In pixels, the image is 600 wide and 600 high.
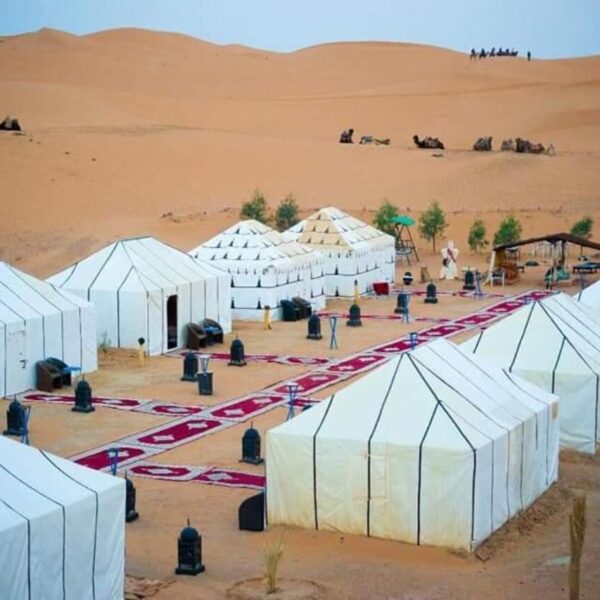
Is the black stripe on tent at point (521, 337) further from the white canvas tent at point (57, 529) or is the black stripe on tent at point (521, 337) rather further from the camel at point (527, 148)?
the camel at point (527, 148)

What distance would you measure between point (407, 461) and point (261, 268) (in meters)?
19.9

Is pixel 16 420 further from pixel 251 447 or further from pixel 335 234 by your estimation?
pixel 335 234

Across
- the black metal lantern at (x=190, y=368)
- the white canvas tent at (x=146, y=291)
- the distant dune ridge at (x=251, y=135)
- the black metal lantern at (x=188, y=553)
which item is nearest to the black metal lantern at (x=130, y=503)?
the black metal lantern at (x=188, y=553)

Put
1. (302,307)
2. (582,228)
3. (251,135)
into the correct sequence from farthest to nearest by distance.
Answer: (251,135), (582,228), (302,307)

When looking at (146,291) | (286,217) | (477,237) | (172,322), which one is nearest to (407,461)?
(146,291)

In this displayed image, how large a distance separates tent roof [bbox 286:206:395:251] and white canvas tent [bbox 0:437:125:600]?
88.5ft

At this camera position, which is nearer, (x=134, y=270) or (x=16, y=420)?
(x=16, y=420)

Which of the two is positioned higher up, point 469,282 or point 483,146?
point 483,146

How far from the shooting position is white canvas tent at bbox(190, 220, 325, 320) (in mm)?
38719

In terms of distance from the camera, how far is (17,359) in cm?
2902

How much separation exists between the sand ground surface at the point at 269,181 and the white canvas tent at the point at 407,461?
0.32 meters

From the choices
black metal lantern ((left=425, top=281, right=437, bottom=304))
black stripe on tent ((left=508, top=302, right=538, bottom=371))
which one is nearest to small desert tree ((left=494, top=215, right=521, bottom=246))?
black metal lantern ((left=425, top=281, right=437, bottom=304))

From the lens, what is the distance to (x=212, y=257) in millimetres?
39656

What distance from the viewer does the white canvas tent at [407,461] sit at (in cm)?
1891
